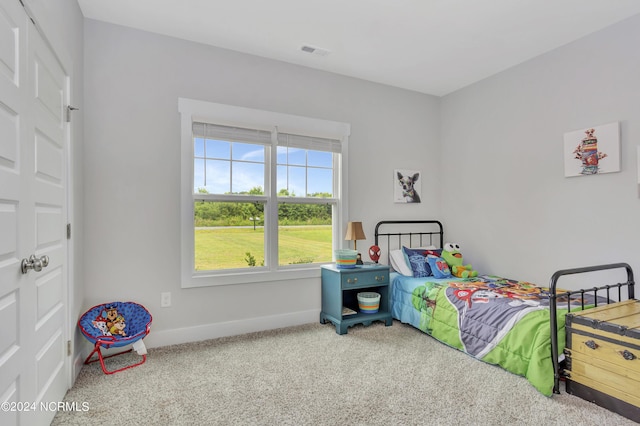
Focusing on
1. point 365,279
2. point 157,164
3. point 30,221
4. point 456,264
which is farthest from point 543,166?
point 30,221

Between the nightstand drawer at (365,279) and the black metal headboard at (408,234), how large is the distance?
0.51 meters

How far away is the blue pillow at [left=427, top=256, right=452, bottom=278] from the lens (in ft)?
11.6

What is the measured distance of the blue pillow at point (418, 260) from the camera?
360 centimetres

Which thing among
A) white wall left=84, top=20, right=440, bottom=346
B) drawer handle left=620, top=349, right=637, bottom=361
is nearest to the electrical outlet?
white wall left=84, top=20, right=440, bottom=346

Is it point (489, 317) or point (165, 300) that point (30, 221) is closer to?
point (165, 300)

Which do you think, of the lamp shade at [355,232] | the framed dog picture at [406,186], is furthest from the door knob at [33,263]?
the framed dog picture at [406,186]

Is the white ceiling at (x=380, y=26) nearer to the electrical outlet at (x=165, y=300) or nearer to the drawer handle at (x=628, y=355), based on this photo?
the electrical outlet at (x=165, y=300)

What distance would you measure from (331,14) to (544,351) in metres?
2.68

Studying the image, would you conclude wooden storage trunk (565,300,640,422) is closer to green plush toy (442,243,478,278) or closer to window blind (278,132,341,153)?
green plush toy (442,243,478,278)

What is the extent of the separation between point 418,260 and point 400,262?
0.20 metres

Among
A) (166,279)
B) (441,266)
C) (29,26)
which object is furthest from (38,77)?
(441,266)

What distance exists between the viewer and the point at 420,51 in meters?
3.21

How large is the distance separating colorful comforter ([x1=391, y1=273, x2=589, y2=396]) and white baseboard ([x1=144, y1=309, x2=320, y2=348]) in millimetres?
961

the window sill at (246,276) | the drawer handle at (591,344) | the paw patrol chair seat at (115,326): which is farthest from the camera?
the window sill at (246,276)
